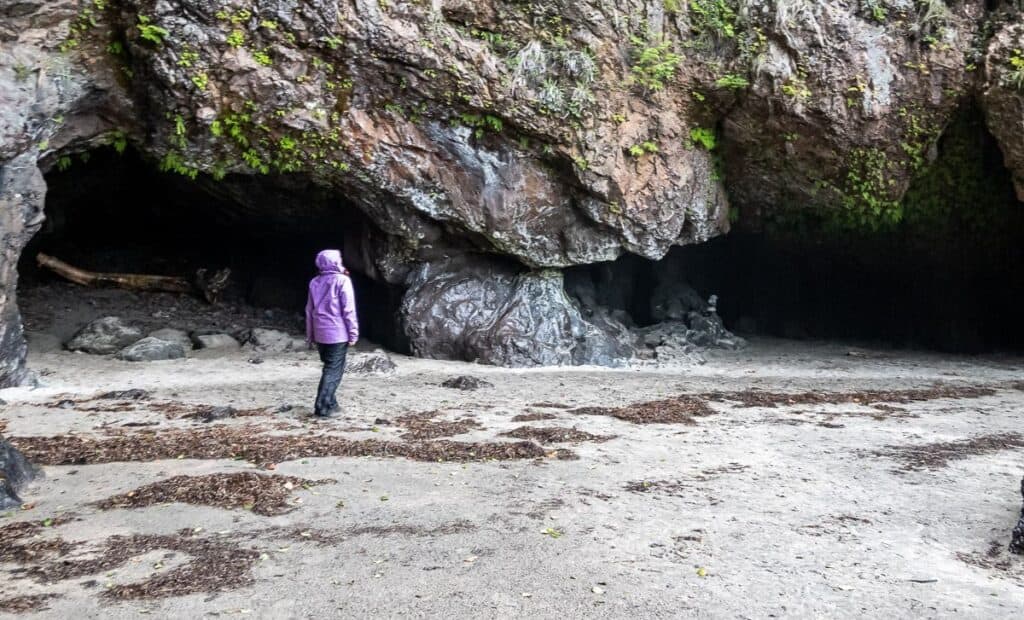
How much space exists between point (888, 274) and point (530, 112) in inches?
411

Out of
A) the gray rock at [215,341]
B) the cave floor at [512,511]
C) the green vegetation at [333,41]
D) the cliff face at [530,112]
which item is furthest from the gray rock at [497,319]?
the green vegetation at [333,41]

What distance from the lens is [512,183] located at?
11.7 m

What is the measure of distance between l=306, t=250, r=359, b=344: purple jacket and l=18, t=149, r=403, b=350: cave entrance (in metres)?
5.01

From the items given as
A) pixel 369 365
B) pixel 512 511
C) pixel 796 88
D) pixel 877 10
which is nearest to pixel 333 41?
pixel 369 365

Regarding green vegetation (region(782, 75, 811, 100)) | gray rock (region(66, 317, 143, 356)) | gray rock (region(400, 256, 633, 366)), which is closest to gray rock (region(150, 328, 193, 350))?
gray rock (region(66, 317, 143, 356))

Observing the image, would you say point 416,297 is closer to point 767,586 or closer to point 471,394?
point 471,394

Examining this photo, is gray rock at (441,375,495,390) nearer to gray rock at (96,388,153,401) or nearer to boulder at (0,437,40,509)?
gray rock at (96,388,153,401)

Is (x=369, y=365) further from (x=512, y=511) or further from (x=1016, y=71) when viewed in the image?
(x=1016, y=71)

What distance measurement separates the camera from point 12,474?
459 cm

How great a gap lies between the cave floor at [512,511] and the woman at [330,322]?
34 cm

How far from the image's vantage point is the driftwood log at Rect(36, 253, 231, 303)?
13.7 meters

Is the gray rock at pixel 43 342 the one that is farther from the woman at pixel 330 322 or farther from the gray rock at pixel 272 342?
the woman at pixel 330 322

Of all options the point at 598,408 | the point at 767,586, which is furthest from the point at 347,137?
the point at 767,586

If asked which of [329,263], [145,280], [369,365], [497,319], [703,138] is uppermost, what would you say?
[703,138]
